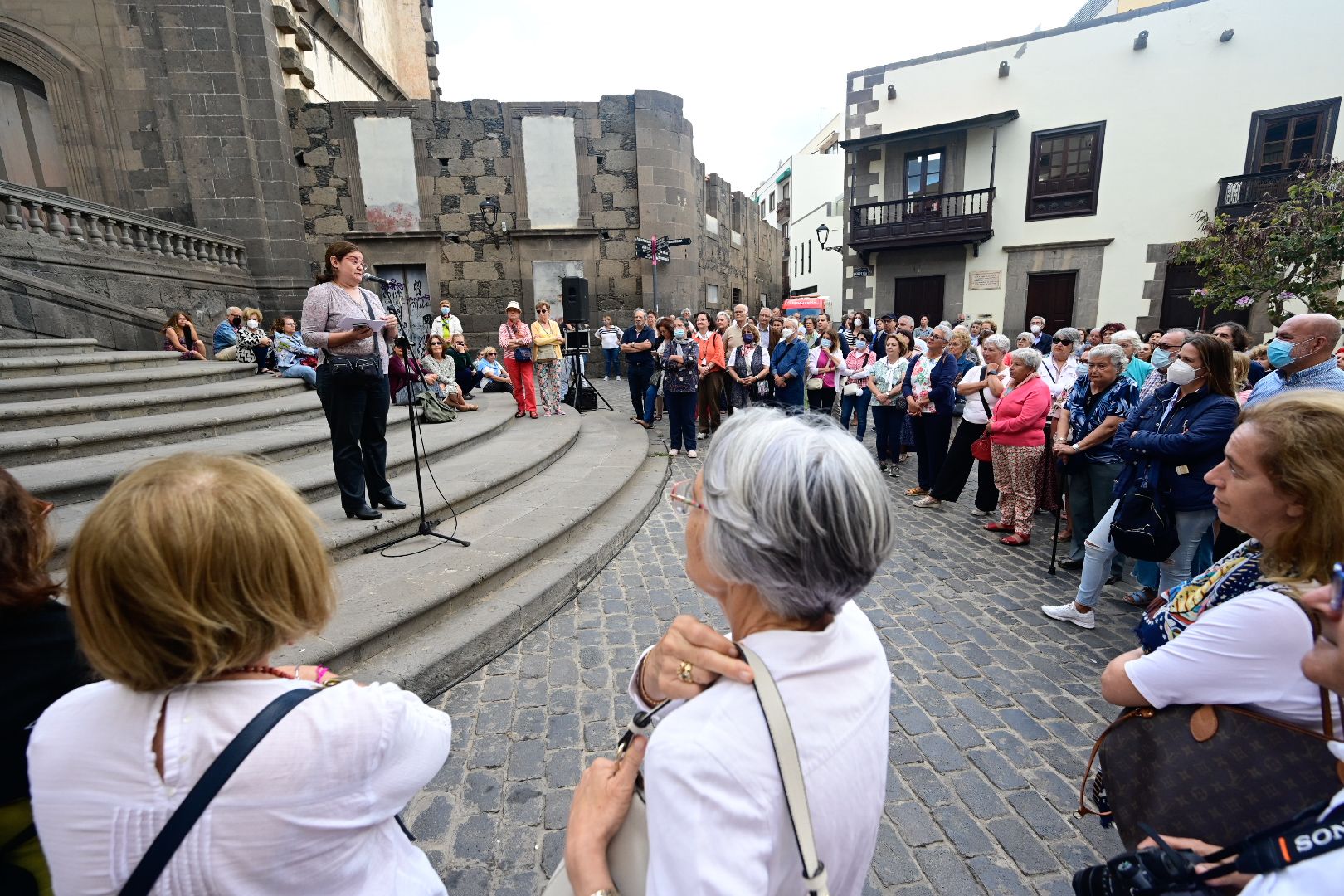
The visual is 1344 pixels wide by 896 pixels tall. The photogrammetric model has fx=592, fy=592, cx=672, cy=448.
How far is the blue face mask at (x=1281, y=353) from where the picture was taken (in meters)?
3.57

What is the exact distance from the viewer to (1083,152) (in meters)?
15.1

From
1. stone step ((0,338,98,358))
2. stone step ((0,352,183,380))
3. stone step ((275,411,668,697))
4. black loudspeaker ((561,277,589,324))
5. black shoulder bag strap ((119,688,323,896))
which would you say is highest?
black loudspeaker ((561,277,589,324))

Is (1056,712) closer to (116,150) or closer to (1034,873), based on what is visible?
(1034,873)

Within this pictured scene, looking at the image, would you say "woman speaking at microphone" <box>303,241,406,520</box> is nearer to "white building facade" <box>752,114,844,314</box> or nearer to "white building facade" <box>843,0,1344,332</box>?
"white building facade" <box>843,0,1344,332</box>

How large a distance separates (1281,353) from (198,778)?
5.37 m

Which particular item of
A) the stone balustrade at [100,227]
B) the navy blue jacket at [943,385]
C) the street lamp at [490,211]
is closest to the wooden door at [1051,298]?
the navy blue jacket at [943,385]

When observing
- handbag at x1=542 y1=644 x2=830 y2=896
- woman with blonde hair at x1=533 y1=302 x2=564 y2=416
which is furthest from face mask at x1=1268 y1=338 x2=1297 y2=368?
woman with blonde hair at x1=533 y1=302 x2=564 y2=416

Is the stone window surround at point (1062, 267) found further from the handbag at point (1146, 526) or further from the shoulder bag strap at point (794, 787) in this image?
the shoulder bag strap at point (794, 787)

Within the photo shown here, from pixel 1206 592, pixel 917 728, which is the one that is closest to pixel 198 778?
pixel 1206 592

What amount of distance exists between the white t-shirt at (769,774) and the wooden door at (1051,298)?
705 inches

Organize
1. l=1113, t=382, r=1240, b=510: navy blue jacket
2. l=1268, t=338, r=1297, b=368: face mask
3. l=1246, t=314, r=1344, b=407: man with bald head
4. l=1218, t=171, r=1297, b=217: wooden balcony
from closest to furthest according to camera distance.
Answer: l=1113, t=382, r=1240, b=510: navy blue jacket < l=1246, t=314, r=1344, b=407: man with bald head < l=1268, t=338, r=1297, b=368: face mask < l=1218, t=171, r=1297, b=217: wooden balcony

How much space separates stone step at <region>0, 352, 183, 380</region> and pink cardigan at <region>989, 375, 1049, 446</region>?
8.67 m

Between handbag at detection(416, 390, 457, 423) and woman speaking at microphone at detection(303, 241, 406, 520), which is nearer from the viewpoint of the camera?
woman speaking at microphone at detection(303, 241, 406, 520)

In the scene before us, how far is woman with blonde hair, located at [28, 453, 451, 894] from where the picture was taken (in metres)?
0.87
